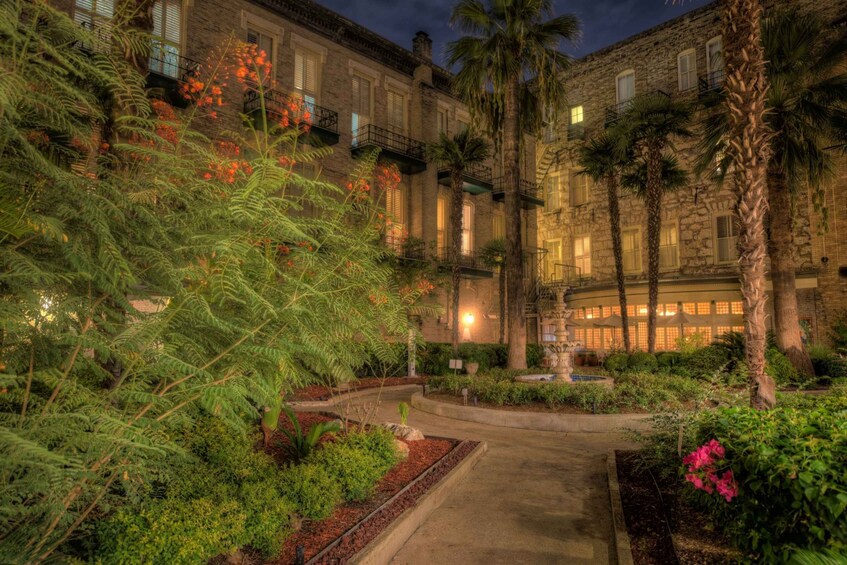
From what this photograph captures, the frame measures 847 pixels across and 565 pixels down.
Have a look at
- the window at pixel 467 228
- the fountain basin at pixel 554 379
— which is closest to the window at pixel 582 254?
the window at pixel 467 228

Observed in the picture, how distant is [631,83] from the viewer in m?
30.7

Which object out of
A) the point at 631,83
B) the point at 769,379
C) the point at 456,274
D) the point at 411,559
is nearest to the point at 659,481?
the point at 769,379

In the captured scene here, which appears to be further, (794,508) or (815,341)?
(815,341)

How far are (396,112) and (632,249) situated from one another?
15430 mm

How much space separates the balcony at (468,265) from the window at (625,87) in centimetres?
1332

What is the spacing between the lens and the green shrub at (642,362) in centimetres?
1839

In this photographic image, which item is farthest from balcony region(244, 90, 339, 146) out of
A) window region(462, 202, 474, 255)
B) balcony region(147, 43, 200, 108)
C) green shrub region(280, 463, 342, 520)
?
green shrub region(280, 463, 342, 520)

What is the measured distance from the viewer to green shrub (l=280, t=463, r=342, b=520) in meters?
5.00

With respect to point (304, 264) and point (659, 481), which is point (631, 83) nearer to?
point (659, 481)

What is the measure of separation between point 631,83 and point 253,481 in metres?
32.4

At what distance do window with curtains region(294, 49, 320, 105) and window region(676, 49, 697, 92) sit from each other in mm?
19506

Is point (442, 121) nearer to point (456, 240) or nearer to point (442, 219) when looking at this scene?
point (442, 219)

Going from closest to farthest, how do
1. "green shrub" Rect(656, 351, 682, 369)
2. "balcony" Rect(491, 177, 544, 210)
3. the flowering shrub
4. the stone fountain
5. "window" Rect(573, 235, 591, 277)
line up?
the flowering shrub < the stone fountain < "green shrub" Rect(656, 351, 682, 369) < "balcony" Rect(491, 177, 544, 210) < "window" Rect(573, 235, 591, 277)

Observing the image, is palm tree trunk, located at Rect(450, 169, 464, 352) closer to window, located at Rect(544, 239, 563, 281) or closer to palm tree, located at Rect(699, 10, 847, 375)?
palm tree, located at Rect(699, 10, 847, 375)
